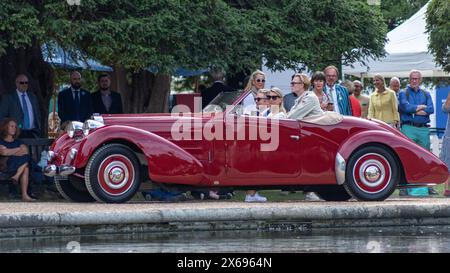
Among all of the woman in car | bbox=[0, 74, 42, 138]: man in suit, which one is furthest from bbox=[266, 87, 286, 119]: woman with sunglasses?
bbox=[0, 74, 42, 138]: man in suit

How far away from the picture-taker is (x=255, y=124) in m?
15.1

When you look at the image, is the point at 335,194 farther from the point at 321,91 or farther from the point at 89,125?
the point at 89,125

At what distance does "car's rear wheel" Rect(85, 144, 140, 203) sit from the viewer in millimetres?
14703

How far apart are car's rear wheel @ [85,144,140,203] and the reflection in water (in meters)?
2.11

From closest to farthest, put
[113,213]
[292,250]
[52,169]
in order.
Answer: [292,250], [113,213], [52,169]

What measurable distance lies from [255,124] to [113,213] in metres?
3.05

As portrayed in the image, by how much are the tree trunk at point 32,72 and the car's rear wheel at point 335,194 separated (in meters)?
4.91

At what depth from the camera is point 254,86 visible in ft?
54.1

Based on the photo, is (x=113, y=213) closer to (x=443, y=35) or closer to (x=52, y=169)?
(x=52, y=169)

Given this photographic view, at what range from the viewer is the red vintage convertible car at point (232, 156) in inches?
584

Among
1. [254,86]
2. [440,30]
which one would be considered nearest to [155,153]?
[254,86]

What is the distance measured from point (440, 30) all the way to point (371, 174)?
10.6 metres
